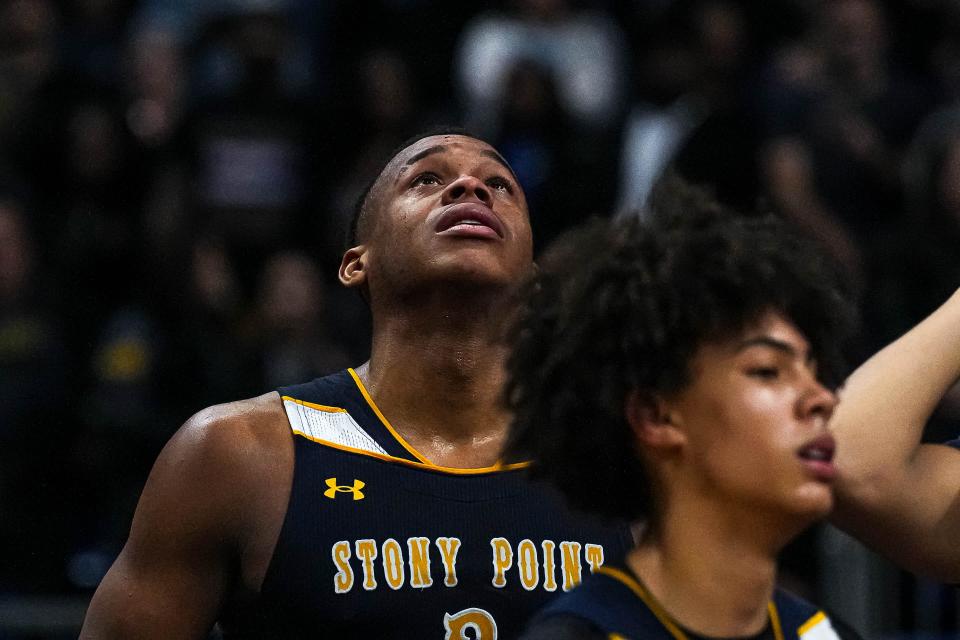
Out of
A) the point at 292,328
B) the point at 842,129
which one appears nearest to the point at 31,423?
the point at 292,328

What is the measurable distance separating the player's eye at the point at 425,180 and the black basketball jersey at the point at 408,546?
698 millimetres

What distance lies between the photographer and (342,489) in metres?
3.73

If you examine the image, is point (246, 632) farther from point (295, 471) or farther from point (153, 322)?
point (153, 322)

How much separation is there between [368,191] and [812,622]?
2036mm

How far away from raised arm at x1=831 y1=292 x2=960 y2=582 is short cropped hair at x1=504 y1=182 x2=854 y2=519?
16 cm

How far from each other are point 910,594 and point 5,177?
16.0ft

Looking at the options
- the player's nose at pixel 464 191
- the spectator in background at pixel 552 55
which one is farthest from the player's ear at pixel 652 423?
the spectator in background at pixel 552 55

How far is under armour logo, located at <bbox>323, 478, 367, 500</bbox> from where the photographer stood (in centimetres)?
372

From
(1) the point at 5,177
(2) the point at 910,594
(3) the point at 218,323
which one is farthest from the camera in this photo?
(1) the point at 5,177

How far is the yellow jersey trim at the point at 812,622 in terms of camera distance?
2.73 m

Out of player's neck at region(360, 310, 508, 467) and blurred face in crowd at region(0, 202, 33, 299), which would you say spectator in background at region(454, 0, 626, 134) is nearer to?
blurred face in crowd at region(0, 202, 33, 299)

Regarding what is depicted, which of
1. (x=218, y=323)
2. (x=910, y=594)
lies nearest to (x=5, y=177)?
(x=218, y=323)

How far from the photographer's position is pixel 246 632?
149 inches

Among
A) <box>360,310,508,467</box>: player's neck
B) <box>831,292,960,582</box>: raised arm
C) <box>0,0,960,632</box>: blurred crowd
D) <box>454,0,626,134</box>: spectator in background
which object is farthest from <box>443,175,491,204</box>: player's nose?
<box>454,0,626,134</box>: spectator in background
